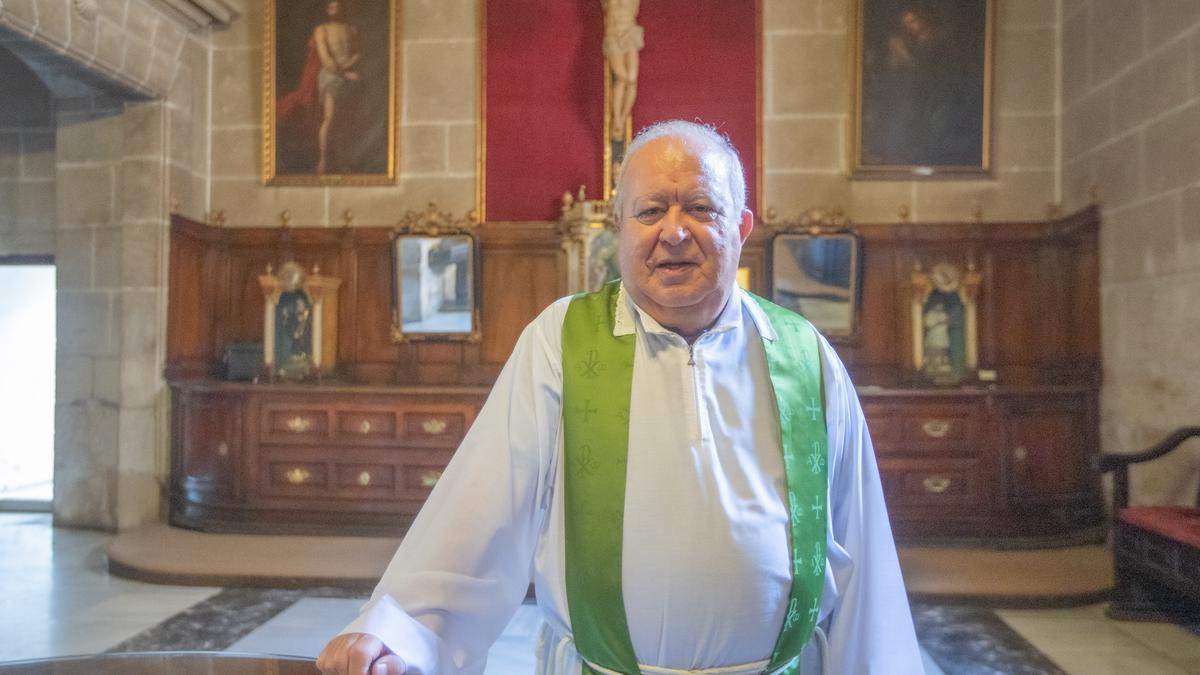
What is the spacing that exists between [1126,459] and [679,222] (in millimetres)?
3806

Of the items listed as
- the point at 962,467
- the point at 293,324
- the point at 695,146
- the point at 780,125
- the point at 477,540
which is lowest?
the point at 962,467

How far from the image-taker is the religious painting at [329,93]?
658 centimetres

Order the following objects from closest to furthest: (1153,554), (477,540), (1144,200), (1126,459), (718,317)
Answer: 1. (477,540)
2. (718,317)
3. (1153,554)
4. (1126,459)
5. (1144,200)

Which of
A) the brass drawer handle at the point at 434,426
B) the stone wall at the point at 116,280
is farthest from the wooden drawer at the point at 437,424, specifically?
the stone wall at the point at 116,280

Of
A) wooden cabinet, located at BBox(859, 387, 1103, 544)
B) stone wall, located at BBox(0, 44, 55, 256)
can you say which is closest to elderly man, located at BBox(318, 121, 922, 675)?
wooden cabinet, located at BBox(859, 387, 1103, 544)

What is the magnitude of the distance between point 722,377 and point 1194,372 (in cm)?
428

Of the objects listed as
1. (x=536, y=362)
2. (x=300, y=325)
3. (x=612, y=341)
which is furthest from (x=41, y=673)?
(x=300, y=325)

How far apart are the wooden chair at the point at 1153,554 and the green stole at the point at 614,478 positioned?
2900 mm

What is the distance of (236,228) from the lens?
21.7ft

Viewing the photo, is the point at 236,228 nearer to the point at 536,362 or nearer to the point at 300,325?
the point at 300,325

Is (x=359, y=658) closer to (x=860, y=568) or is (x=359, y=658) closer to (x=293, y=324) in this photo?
(x=860, y=568)

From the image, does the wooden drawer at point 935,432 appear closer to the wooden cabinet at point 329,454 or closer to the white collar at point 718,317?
the wooden cabinet at point 329,454

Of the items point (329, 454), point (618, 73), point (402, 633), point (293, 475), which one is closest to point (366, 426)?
point (329, 454)

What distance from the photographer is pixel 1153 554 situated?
3893 millimetres
